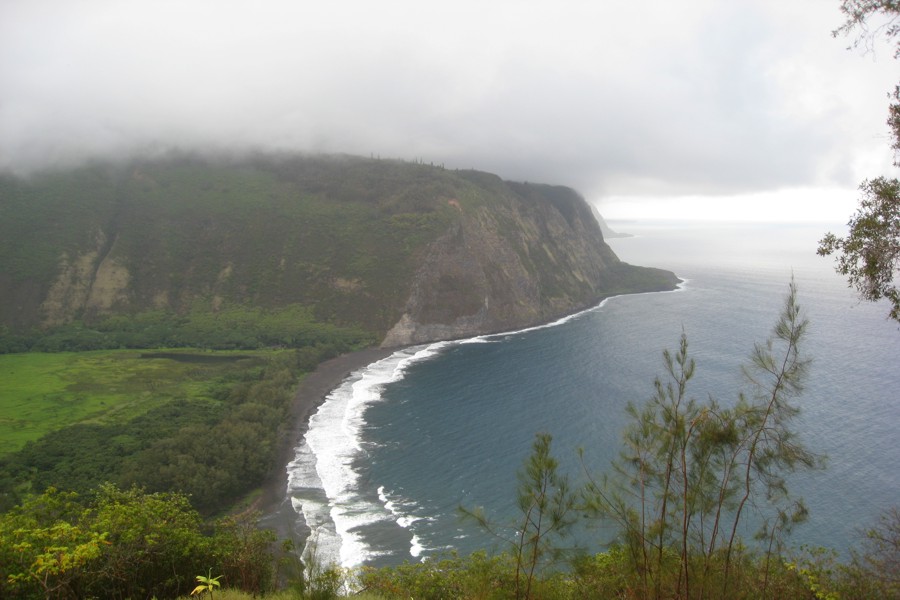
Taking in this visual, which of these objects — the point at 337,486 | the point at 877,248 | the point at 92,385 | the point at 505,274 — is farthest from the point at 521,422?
the point at 505,274

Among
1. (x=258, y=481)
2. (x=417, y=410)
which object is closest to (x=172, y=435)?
(x=258, y=481)

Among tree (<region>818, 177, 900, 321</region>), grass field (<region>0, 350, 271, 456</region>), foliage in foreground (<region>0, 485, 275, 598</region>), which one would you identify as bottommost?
grass field (<region>0, 350, 271, 456</region>)

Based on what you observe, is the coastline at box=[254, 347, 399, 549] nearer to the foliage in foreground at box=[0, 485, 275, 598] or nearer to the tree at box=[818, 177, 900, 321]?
the foliage in foreground at box=[0, 485, 275, 598]

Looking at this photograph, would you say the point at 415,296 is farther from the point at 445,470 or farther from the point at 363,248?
the point at 445,470

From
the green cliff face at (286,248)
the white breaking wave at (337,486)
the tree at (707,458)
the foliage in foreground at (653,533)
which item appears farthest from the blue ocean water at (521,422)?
the green cliff face at (286,248)

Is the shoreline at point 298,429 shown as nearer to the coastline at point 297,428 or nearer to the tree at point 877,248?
the coastline at point 297,428

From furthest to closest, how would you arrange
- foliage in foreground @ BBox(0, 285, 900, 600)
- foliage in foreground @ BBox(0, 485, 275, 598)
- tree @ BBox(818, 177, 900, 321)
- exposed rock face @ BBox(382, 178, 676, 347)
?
exposed rock face @ BBox(382, 178, 676, 347), foliage in foreground @ BBox(0, 485, 275, 598), foliage in foreground @ BBox(0, 285, 900, 600), tree @ BBox(818, 177, 900, 321)

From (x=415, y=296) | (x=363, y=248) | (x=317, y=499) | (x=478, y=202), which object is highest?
(x=478, y=202)

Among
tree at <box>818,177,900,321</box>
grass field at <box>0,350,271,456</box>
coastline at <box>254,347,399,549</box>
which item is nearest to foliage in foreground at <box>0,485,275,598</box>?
coastline at <box>254,347,399,549</box>
